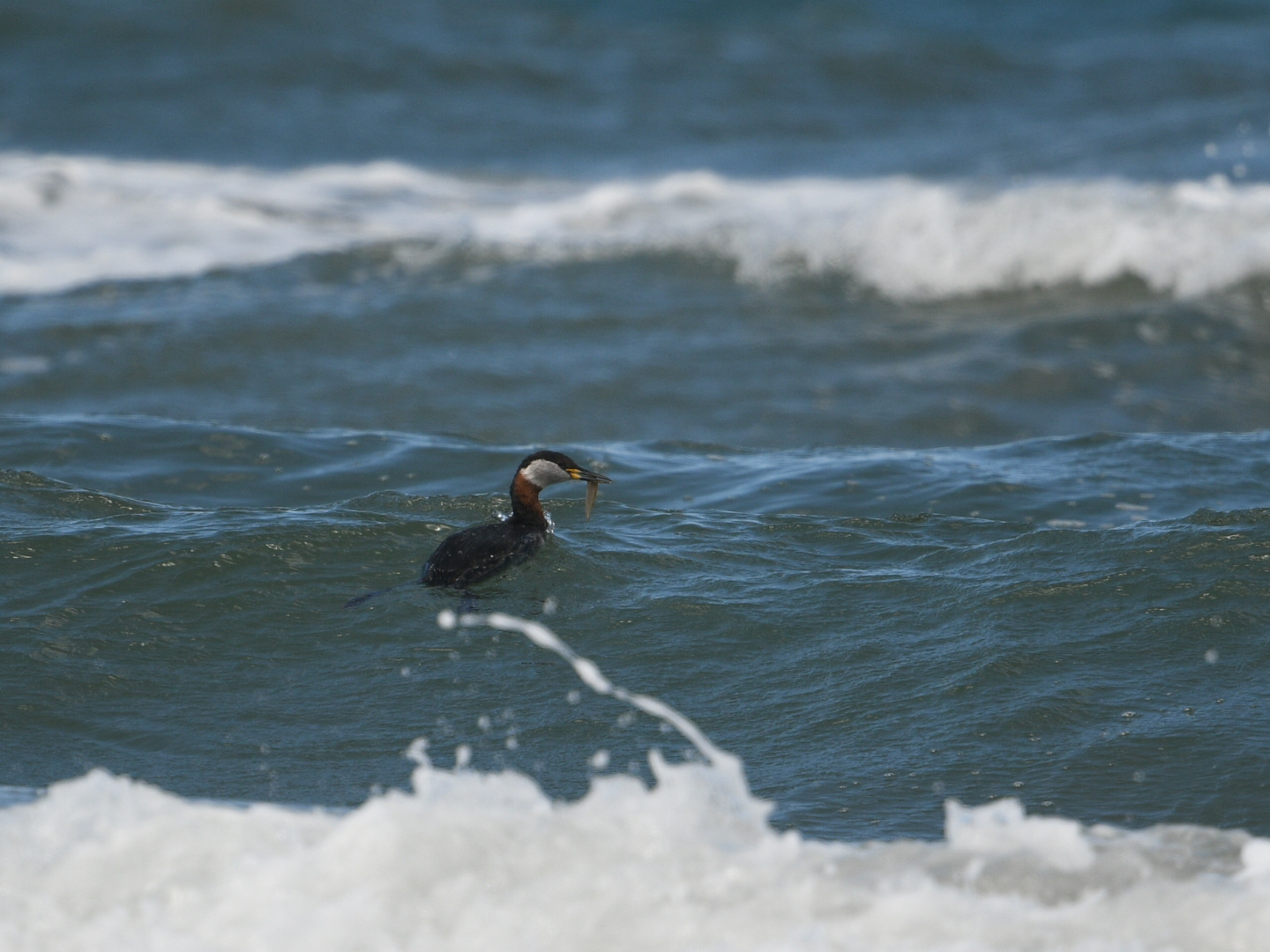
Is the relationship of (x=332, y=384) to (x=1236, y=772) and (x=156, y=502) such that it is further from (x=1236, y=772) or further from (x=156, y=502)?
(x=1236, y=772)

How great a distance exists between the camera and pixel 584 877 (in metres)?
3.87

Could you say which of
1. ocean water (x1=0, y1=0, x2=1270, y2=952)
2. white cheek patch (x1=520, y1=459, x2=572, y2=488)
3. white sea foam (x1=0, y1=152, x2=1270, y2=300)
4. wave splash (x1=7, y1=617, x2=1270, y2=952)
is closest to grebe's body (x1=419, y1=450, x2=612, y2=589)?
white cheek patch (x1=520, y1=459, x2=572, y2=488)

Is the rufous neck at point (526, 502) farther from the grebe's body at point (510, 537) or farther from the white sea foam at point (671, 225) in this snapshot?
the white sea foam at point (671, 225)

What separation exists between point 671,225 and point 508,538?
887 centimetres

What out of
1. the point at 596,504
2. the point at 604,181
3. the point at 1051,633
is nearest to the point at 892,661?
the point at 1051,633

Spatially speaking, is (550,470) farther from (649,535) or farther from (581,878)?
(581,878)

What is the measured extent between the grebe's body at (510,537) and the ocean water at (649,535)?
0.13 m

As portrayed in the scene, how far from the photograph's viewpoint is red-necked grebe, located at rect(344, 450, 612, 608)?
19.9 ft

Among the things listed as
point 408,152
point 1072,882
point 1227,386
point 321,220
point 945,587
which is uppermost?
point 408,152

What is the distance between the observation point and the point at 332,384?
1086 centimetres

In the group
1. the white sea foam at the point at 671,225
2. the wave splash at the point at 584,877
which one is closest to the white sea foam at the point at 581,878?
the wave splash at the point at 584,877

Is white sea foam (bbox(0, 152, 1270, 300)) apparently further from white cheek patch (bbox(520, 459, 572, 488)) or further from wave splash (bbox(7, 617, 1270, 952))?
wave splash (bbox(7, 617, 1270, 952))

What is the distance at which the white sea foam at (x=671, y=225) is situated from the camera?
13.0 meters

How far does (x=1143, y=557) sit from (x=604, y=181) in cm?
1194
